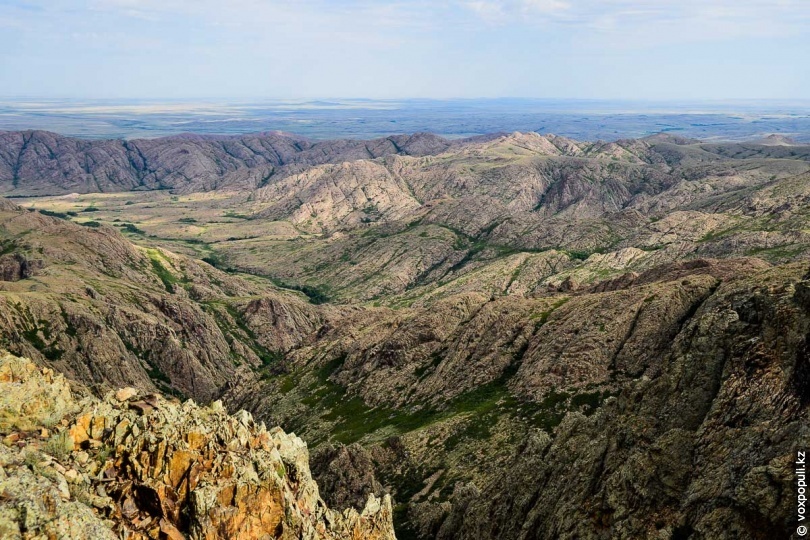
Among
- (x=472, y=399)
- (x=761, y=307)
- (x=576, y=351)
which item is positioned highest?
(x=761, y=307)

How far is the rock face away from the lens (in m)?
24.9

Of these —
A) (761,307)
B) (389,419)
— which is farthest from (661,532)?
(389,419)

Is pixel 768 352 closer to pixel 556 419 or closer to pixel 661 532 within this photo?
pixel 661 532

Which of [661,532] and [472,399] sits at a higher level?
[661,532]

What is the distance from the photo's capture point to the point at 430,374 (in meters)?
130

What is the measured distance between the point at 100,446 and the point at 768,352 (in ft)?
150

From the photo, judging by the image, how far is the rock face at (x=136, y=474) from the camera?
24922 millimetres

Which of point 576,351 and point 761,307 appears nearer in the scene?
point 761,307

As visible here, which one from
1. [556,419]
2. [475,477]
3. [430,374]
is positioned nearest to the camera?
[475,477]

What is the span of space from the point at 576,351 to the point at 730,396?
59.9m

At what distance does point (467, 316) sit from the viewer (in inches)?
5842

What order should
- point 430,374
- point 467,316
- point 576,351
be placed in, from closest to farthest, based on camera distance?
point 576,351, point 430,374, point 467,316

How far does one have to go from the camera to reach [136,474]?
104 ft

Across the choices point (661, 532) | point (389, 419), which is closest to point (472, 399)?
point (389, 419)
